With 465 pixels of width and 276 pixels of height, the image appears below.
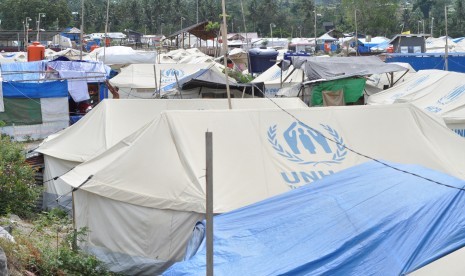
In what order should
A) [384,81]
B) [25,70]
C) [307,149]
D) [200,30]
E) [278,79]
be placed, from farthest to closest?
[200,30], [278,79], [25,70], [384,81], [307,149]

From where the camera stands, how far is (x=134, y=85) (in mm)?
29156

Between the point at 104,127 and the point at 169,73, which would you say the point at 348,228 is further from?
the point at 169,73

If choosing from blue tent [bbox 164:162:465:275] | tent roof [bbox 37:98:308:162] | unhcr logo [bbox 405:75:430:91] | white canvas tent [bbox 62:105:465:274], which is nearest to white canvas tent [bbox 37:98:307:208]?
tent roof [bbox 37:98:308:162]

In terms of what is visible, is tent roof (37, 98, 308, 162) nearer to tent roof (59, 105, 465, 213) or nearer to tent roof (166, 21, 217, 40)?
tent roof (59, 105, 465, 213)

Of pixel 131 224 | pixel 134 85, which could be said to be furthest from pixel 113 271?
pixel 134 85

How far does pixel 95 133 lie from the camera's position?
15438mm

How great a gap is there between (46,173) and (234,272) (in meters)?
9.91

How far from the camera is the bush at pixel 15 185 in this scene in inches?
515

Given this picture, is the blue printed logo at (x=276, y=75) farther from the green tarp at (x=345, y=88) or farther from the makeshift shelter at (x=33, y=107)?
the makeshift shelter at (x=33, y=107)

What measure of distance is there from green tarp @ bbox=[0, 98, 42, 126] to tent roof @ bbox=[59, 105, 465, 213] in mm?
10910

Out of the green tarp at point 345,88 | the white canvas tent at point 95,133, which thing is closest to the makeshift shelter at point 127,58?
the green tarp at point 345,88

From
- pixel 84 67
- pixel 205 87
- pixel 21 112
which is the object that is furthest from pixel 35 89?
pixel 205 87

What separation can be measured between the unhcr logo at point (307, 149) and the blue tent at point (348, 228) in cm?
234

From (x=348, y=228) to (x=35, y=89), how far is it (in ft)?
54.5
